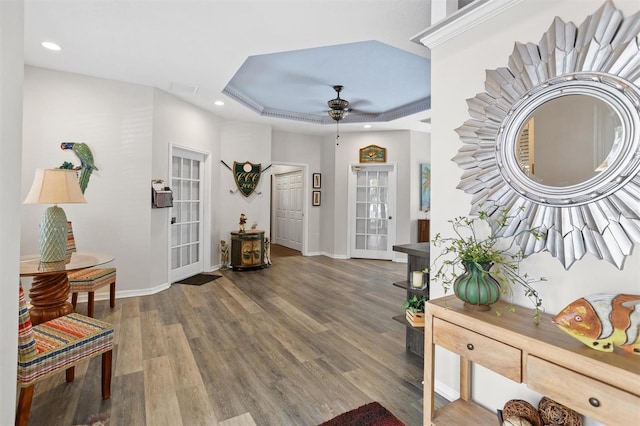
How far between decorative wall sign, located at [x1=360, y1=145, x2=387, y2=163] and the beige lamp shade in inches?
197

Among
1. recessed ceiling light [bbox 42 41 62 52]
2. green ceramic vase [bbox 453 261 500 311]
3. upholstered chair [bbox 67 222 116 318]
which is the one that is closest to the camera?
green ceramic vase [bbox 453 261 500 311]

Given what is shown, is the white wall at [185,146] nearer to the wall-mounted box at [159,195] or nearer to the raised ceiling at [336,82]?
the wall-mounted box at [159,195]

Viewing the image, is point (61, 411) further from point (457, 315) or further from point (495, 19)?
point (495, 19)

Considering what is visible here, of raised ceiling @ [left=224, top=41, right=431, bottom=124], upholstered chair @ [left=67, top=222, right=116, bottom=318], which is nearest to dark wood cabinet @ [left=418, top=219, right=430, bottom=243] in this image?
raised ceiling @ [left=224, top=41, right=431, bottom=124]

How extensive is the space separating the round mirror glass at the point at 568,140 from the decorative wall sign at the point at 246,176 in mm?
4668

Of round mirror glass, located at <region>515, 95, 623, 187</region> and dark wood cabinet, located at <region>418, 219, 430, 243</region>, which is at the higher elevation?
round mirror glass, located at <region>515, 95, 623, 187</region>

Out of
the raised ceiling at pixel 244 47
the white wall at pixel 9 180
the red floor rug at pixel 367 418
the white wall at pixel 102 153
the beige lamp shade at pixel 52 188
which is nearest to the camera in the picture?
the white wall at pixel 9 180

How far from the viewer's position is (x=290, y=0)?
2.22 metres

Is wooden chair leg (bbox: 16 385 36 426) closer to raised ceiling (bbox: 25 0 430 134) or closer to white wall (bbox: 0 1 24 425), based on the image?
white wall (bbox: 0 1 24 425)

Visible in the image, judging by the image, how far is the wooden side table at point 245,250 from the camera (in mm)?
5277

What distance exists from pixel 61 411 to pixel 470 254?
7.78 ft

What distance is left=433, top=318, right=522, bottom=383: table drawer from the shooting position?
3.99ft

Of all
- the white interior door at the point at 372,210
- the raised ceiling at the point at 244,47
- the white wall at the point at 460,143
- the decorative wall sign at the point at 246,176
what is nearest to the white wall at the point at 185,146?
the raised ceiling at the point at 244,47

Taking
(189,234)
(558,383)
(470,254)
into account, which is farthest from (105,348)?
(189,234)
